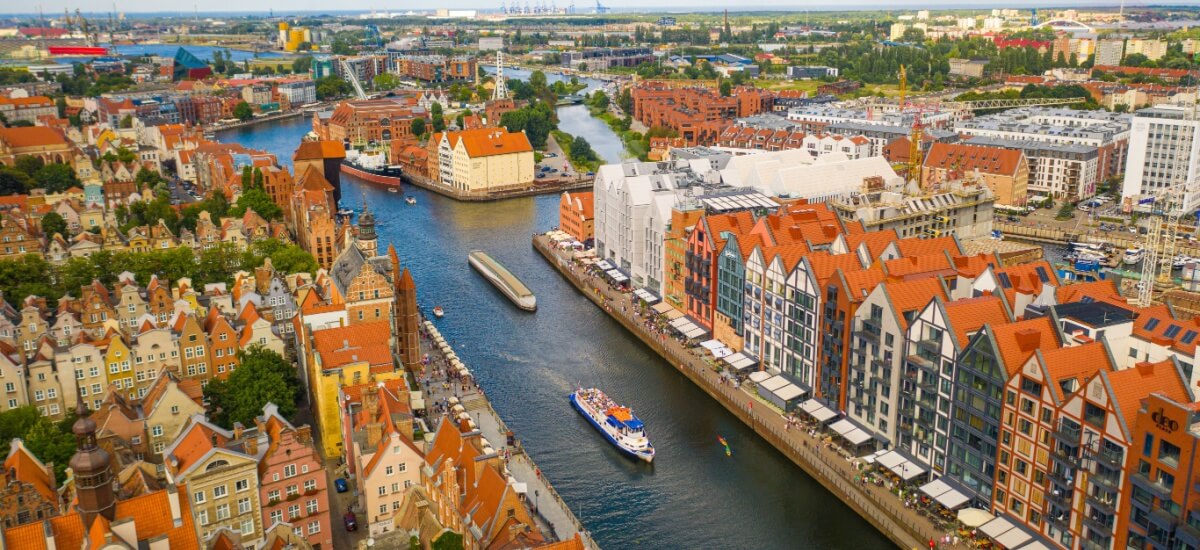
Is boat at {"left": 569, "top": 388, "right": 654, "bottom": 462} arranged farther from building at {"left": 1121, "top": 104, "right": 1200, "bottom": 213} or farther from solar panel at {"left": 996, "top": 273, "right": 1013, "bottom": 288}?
building at {"left": 1121, "top": 104, "right": 1200, "bottom": 213}

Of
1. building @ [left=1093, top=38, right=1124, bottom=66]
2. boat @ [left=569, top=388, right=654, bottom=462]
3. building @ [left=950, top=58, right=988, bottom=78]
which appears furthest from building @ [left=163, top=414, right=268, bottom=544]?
building @ [left=1093, top=38, right=1124, bottom=66]

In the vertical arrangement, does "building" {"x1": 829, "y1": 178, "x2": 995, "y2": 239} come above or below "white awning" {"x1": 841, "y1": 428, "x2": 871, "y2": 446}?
above

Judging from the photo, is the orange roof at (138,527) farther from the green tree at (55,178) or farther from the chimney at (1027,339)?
the green tree at (55,178)

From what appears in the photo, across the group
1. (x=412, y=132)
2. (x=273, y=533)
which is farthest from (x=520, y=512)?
(x=412, y=132)

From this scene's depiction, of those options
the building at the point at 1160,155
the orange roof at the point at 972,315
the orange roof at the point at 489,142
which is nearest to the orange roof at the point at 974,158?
the building at the point at 1160,155

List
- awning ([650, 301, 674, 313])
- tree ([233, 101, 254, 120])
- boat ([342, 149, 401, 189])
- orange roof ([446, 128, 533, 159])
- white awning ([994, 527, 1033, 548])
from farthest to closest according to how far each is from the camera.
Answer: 1. tree ([233, 101, 254, 120])
2. boat ([342, 149, 401, 189])
3. orange roof ([446, 128, 533, 159])
4. awning ([650, 301, 674, 313])
5. white awning ([994, 527, 1033, 548])

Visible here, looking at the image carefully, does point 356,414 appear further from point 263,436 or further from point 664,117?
point 664,117

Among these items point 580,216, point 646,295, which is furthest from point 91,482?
point 580,216

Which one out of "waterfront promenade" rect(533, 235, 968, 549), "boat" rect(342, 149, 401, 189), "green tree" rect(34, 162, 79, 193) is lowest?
"waterfront promenade" rect(533, 235, 968, 549)
